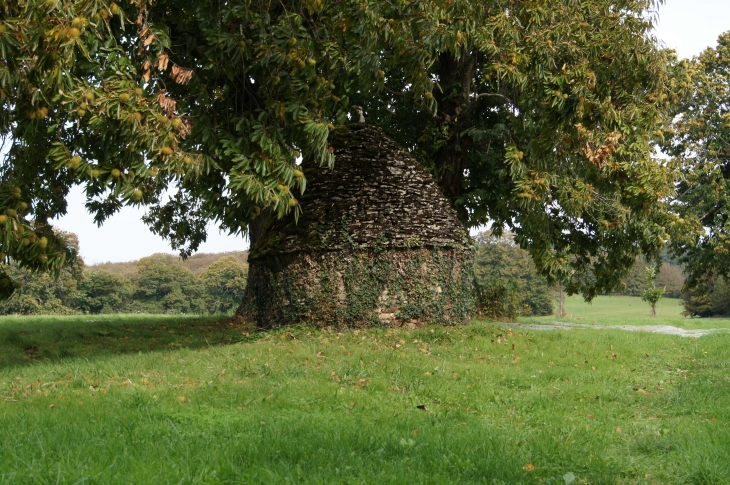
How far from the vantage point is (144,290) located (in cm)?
5622

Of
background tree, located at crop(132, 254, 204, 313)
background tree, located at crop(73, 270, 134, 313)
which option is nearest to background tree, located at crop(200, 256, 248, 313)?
background tree, located at crop(132, 254, 204, 313)

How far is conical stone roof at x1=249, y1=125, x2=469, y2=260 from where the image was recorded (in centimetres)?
1341

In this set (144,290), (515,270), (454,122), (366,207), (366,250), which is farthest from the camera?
(515,270)

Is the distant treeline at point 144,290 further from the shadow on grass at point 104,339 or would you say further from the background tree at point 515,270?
the shadow on grass at point 104,339

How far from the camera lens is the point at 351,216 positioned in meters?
13.5

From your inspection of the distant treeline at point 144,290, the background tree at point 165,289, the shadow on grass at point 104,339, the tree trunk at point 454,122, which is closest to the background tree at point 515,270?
the distant treeline at point 144,290

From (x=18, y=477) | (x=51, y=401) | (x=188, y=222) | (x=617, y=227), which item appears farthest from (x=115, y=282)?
(x=18, y=477)

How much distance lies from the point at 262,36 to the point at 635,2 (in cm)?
954

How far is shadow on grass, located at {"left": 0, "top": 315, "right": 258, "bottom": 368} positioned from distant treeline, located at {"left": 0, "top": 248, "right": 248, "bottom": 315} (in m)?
28.5

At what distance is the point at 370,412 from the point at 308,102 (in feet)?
19.7

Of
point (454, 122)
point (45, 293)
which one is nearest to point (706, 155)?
point (454, 122)

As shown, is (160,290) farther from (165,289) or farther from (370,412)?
(370,412)

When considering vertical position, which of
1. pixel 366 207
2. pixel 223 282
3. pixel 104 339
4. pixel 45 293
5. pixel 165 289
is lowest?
pixel 104 339

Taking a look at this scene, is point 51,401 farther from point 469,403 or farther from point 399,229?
point 399,229
